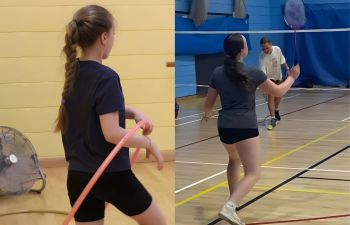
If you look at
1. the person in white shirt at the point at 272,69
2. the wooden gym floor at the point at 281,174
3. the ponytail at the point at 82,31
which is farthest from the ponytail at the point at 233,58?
the person in white shirt at the point at 272,69

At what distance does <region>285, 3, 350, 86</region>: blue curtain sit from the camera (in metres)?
15.6

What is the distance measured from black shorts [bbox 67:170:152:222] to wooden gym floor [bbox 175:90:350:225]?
178 cm

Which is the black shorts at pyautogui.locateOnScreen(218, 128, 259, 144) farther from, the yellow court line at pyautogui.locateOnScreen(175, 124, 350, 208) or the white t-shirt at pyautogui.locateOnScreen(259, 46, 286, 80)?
the white t-shirt at pyautogui.locateOnScreen(259, 46, 286, 80)

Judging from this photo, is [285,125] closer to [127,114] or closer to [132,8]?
[132,8]

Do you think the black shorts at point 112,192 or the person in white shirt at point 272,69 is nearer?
the black shorts at point 112,192

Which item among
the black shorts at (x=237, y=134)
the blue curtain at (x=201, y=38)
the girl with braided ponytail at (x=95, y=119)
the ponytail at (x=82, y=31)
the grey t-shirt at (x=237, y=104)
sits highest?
the ponytail at (x=82, y=31)

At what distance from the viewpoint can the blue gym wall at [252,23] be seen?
471 inches

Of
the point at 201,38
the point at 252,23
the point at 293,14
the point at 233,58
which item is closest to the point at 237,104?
the point at 233,58

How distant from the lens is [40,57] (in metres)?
5.59

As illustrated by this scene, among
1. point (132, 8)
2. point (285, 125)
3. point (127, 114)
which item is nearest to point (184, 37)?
point (285, 125)

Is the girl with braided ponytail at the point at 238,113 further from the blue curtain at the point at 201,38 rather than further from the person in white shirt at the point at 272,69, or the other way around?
the blue curtain at the point at 201,38

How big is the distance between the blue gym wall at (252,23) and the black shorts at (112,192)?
9187 mm

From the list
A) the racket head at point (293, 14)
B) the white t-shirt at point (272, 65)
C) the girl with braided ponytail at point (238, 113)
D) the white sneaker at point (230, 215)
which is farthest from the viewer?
the white t-shirt at point (272, 65)

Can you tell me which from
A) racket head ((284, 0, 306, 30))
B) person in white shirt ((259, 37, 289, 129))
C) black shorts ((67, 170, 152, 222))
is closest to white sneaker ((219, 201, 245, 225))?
black shorts ((67, 170, 152, 222))
